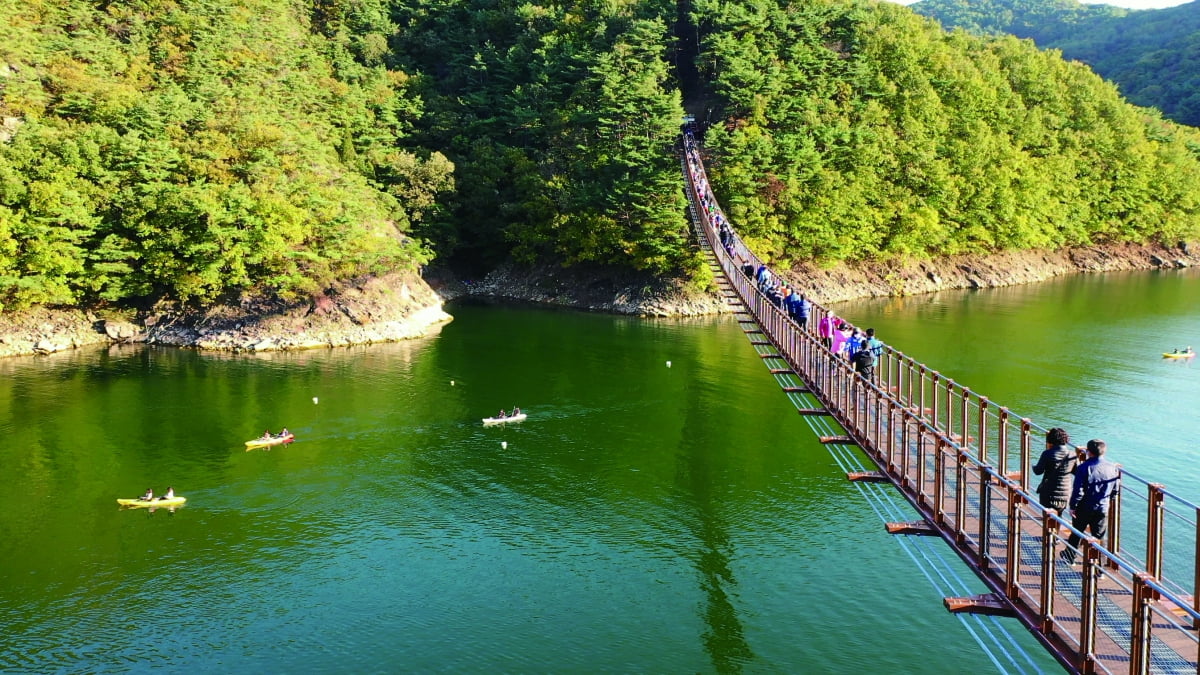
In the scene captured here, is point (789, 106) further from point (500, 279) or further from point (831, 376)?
point (831, 376)

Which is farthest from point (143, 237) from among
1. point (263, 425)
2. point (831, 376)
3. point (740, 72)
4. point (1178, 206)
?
point (1178, 206)

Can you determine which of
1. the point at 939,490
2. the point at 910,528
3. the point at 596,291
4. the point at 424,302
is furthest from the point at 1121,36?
the point at 939,490

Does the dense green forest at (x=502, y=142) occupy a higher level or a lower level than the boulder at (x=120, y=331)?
higher

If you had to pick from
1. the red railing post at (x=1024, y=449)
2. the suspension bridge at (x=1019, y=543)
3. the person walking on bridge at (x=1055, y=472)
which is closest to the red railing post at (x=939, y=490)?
the suspension bridge at (x=1019, y=543)

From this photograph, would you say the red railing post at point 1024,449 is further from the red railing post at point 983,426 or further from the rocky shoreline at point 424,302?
the rocky shoreline at point 424,302

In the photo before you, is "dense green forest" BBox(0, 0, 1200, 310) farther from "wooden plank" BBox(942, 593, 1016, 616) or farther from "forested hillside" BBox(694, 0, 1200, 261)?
"wooden plank" BBox(942, 593, 1016, 616)

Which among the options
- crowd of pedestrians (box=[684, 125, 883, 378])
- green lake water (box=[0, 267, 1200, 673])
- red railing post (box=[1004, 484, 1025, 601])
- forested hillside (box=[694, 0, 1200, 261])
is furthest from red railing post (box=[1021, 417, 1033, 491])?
forested hillside (box=[694, 0, 1200, 261])
